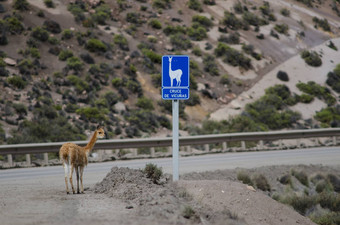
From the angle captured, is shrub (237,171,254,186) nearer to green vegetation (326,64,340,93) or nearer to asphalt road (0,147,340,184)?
asphalt road (0,147,340,184)

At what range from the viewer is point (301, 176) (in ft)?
60.0

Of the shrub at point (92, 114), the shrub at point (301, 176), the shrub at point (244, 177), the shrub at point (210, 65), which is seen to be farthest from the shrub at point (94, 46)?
the shrub at point (244, 177)

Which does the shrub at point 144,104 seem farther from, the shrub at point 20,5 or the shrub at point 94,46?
the shrub at point 20,5

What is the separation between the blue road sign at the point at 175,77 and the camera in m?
11.9

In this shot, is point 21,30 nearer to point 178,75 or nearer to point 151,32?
point 151,32

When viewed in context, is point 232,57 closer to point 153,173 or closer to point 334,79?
point 334,79

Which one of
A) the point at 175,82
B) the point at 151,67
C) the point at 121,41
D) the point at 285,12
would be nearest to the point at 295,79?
the point at 151,67

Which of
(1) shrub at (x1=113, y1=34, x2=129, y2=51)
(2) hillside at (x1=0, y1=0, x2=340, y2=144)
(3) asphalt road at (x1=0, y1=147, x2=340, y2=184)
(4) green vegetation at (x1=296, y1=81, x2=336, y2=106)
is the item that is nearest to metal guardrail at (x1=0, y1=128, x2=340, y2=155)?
(3) asphalt road at (x1=0, y1=147, x2=340, y2=184)

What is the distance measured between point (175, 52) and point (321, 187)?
3458 centimetres

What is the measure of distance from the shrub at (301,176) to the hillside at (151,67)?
14160 millimetres

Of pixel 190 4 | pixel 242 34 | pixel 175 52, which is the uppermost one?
pixel 190 4

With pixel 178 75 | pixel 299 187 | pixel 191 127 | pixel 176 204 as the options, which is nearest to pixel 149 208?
pixel 176 204

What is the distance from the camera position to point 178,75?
475 inches

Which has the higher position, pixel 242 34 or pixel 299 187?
pixel 242 34
